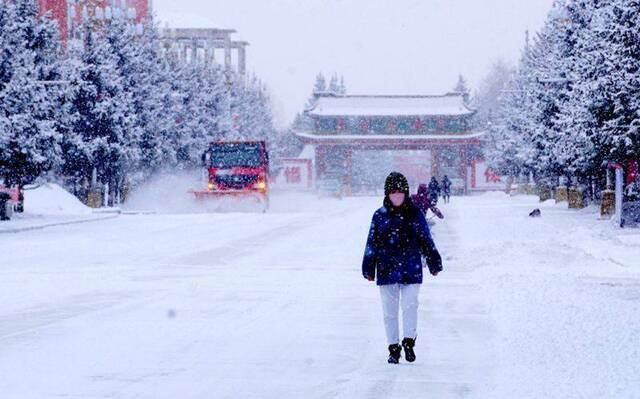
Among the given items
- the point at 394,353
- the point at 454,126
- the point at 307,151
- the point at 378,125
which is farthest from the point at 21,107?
the point at 307,151

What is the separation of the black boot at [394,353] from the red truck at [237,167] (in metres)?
37.1

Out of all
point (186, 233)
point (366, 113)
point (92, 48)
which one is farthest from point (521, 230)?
point (366, 113)

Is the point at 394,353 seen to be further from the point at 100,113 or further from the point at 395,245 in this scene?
the point at 100,113

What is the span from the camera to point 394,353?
8.54 metres

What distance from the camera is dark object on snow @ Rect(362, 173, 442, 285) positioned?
8.56 metres

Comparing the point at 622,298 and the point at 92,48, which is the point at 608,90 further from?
the point at 92,48

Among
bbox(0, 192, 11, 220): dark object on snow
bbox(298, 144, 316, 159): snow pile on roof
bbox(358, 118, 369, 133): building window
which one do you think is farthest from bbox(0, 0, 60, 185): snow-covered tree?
bbox(298, 144, 316, 159): snow pile on roof

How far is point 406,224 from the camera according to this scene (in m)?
8.59

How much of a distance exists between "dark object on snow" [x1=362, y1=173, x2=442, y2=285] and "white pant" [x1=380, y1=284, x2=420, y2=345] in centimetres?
8

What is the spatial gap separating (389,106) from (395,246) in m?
98.1

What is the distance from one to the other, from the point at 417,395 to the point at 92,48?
46014mm

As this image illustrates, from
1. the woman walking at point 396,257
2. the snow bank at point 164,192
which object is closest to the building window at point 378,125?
the snow bank at point 164,192

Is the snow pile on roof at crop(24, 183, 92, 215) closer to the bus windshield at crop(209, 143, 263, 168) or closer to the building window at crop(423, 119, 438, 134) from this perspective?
the bus windshield at crop(209, 143, 263, 168)

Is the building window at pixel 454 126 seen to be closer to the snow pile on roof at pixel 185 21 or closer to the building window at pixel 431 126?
the building window at pixel 431 126
